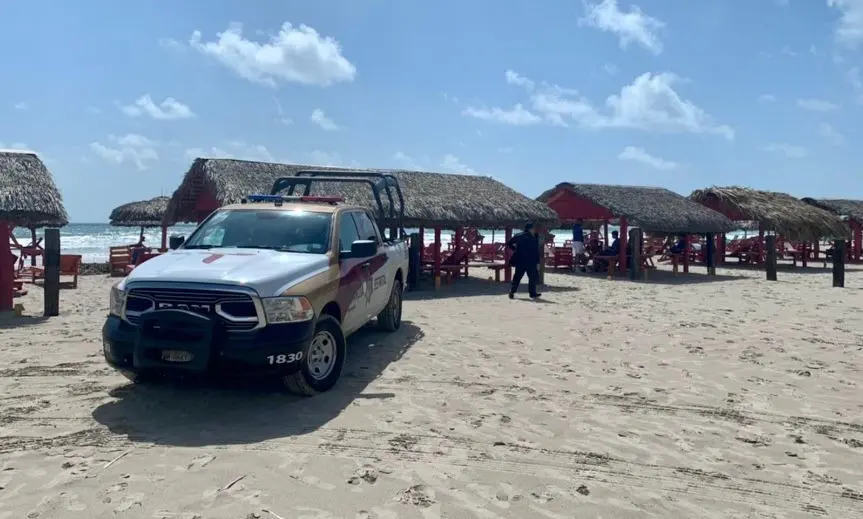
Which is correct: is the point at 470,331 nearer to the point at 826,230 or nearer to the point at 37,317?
the point at 37,317

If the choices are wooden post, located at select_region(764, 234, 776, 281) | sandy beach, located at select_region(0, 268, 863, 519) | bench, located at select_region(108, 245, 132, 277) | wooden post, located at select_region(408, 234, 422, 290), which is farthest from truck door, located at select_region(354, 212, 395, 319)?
wooden post, located at select_region(764, 234, 776, 281)

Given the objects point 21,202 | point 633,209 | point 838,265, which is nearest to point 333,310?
point 21,202

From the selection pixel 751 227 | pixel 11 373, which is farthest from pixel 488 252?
pixel 11 373

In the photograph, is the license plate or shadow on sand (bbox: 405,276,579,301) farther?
shadow on sand (bbox: 405,276,579,301)

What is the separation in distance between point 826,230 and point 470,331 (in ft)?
75.8

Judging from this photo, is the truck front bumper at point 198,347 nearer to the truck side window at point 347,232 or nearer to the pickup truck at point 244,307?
→ the pickup truck at point 244,307

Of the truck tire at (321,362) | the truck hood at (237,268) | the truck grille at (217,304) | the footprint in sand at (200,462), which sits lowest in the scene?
the footprint in sand at (200,462)

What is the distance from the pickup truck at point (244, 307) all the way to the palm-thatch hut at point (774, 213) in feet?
75.8

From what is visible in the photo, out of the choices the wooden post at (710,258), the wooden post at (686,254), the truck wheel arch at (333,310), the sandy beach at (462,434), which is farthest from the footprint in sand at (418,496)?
the wooden post at (686,254)

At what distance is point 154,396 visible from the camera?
5.89 m

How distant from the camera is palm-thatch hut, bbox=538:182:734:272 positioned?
2141 centimetres

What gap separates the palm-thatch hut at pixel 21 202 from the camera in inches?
438

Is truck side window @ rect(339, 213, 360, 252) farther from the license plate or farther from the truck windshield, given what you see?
the license plate

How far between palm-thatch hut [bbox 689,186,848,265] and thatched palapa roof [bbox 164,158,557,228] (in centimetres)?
1093
